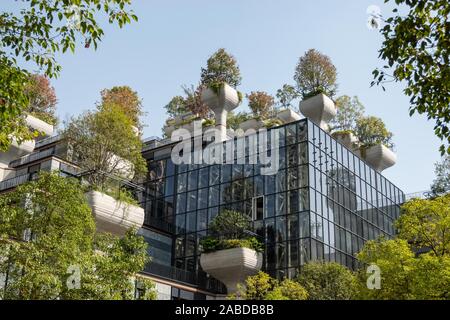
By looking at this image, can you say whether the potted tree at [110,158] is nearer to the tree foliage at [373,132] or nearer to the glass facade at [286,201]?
the glass facade at [286,201]

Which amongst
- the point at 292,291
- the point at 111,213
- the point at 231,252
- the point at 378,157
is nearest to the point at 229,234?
the point at 231,252

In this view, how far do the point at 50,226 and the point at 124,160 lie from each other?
51.1ft

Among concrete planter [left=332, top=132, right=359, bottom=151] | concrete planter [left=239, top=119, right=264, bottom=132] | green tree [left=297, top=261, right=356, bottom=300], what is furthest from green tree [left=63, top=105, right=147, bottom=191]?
concrete planter [left=332, top=132, right=359, bottom=151]

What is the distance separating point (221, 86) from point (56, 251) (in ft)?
87.7

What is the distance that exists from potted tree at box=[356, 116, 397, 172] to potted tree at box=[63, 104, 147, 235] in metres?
19.1

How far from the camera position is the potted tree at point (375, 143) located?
48719 mm

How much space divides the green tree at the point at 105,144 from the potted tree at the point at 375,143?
63.4ft

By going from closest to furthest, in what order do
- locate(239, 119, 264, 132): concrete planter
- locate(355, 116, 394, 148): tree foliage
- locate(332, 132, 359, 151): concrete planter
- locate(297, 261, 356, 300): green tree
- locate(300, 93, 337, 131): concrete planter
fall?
locate(297, 261, 356, 300): green tree < locate(300, 93, 337, 131): concrete planter < locate(239, 119, 264, 132): concrete planter < locate(332, 132, 359, 151): concrete planter < locate(355, 116, 394, 148): tree foliage

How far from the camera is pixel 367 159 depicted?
161 ft

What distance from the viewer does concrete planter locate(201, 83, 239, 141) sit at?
45656 millimetres

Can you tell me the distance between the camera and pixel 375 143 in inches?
1937

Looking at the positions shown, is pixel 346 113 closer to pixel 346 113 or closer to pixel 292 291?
pixel 346 113

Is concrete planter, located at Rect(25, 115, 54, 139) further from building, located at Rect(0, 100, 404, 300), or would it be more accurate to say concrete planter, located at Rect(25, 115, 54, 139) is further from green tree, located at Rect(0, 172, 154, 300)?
green tree, located at Rect(0, 172, 154, 300)

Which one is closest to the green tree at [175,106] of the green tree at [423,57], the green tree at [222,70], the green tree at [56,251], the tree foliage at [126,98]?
the tree foliage at [126,98]
